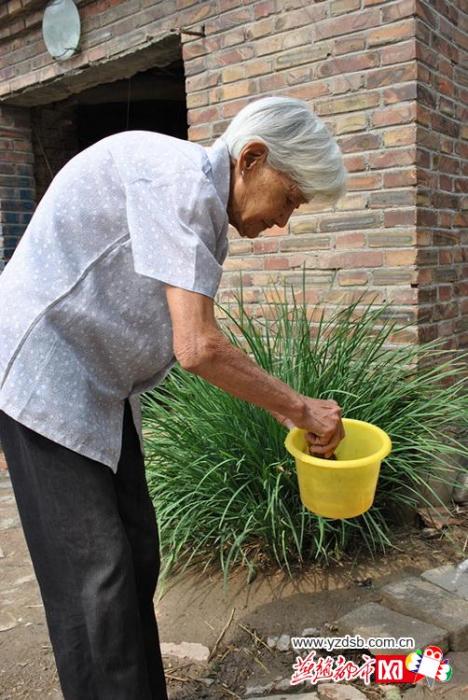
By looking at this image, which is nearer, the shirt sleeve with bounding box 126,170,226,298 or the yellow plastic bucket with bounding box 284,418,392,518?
the shirt sleeve with bounding box 126,170,226,298

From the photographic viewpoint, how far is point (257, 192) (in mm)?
1566

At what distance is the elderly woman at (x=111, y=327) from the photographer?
137 centimetres

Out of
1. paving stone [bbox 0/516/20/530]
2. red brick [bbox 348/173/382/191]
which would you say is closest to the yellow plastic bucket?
red brick [bbox 348/173/382/191]

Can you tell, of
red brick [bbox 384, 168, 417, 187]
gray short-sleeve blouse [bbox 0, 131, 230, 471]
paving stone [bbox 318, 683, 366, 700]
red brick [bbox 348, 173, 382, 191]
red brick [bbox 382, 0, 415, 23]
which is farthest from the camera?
red brick [bbox 348, 173, 382, 191]

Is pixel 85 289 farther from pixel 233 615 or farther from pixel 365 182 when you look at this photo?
pixel 365 182

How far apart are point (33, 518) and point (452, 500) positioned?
208 centimetres

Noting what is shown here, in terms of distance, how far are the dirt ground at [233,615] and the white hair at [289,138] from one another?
1479mm

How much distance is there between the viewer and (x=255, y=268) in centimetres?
360

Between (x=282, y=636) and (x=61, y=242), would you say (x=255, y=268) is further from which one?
(x=61, y=242)

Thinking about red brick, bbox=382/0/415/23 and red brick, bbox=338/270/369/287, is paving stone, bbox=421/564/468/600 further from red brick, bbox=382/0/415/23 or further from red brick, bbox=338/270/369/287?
red brick, bbox=382/0/415/23

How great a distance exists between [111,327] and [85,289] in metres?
0.10

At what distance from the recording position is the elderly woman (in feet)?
4.50

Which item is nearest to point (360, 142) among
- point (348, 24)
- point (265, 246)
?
point (348, 24)

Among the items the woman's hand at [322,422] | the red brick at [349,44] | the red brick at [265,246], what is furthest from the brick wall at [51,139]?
the woman's hand at [322,422]
